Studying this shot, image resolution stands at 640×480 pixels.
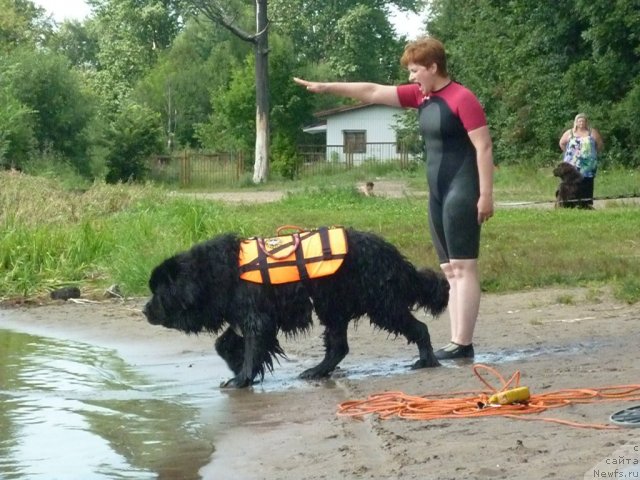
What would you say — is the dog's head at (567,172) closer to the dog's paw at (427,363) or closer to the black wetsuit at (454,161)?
the black wetsuit at (454,161)

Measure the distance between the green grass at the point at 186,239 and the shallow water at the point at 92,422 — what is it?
3541mm

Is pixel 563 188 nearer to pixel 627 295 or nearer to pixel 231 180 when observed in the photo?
pixel 627 295

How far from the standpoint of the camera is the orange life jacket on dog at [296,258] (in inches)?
320

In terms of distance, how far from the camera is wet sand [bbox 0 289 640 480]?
5297 mm

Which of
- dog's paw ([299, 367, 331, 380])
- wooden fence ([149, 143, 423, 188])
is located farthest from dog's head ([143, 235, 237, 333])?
wooden fence ([149, 143, 423, 188])

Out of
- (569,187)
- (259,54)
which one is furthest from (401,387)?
(259,54)

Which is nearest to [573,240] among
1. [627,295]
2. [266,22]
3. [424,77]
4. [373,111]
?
[627,295]

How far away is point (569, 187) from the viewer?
73.1ft

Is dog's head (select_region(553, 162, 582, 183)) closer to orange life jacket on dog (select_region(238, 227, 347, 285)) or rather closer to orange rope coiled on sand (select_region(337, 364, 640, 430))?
orange life jacket on dog (select_region(238, 227, 347, 285))

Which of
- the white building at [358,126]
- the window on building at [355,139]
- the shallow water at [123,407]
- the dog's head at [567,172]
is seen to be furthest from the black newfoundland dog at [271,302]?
the window on building at [355,139]

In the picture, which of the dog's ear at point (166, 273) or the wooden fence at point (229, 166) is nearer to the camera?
the dog's ear at point (166, 273)

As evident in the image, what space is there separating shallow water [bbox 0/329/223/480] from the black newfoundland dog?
45cm

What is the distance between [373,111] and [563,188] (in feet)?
159

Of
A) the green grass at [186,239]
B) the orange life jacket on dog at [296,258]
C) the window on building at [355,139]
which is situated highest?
the window on building at [355,139]
